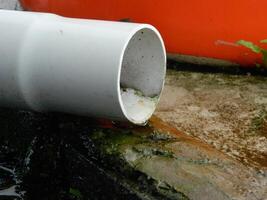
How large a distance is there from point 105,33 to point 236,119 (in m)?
0.69

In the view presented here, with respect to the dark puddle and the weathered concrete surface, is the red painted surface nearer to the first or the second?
the weathered concrete surface

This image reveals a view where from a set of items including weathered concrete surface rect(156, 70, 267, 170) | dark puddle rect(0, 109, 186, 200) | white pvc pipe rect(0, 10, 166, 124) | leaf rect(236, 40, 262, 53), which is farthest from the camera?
leaf rect(236, 40, 262, 53)

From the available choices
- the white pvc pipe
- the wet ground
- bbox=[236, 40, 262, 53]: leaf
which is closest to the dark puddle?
the wet ground

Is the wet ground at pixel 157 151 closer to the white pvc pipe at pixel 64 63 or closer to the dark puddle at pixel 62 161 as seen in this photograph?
the dark puddle at pixel 62 161

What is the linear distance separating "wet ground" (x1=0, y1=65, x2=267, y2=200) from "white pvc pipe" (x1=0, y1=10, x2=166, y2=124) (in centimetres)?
14

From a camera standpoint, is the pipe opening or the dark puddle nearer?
the dark puddle

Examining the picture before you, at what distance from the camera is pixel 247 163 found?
1795 mm

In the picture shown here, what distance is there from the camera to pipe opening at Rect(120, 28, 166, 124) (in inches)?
77.3

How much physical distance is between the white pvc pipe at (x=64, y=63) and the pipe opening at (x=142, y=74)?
0.14 feet

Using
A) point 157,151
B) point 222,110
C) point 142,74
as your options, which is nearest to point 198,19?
point 222,110

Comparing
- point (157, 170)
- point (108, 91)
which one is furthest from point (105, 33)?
point (157, 170)

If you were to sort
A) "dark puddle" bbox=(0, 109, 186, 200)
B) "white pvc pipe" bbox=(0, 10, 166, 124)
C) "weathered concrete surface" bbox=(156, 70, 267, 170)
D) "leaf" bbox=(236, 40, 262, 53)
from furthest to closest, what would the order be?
1. "leaf" bbox=(236, 40, 262, 53)
2. "weathered concrete surface" bbox=(156, 70, 267, 170)
3. "dark puddle" bbox=(0, 109, 186, 200)
4. "white pvc pipe" bbox=(0, 10, 166, 124)

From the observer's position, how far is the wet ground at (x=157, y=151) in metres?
1.70

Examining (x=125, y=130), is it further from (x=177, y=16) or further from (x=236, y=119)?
(x=177, y=16)
